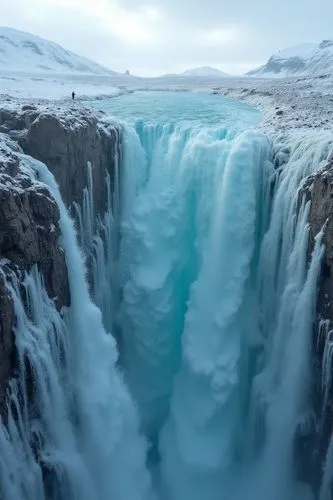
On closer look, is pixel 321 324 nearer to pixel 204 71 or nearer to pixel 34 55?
pixel 34 55

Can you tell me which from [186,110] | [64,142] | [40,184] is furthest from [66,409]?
[186,110]

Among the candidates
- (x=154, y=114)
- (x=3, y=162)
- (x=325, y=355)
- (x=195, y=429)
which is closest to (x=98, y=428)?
(x=195, y=429)

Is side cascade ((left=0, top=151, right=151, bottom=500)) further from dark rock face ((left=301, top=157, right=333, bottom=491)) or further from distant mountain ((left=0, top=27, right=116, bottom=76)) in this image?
distant mountain ((left=0, top=27, right=116, bottom=76))

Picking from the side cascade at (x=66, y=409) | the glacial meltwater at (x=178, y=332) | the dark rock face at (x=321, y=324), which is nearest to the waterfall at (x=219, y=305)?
→ the glacial meltwater at (x=178, y=332)

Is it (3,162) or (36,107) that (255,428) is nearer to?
(3,162)

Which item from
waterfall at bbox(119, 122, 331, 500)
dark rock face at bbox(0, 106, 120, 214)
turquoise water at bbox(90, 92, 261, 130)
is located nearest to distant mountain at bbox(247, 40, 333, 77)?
turquoise water at bbox(90, 92, 261, 130)

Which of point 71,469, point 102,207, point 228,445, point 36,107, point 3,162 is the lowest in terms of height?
point 228,445
